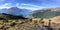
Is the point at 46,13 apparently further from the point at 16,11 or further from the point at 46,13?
the point at 16,11

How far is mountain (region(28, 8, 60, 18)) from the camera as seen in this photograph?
28.0 meters

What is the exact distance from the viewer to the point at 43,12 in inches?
1134

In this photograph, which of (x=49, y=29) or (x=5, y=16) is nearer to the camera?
(x=49, y=29)

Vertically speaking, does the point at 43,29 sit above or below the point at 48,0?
below

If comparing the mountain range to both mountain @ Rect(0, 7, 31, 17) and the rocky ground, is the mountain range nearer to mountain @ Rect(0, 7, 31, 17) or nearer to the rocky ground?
mountain @ Rect(0, 7, 31, 17)

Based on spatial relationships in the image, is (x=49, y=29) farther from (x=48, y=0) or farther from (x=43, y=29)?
(x=48, y=0)

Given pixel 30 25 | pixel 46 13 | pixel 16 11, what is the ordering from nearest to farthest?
pixel 30 25
pixel 46 13
pixel 16 11

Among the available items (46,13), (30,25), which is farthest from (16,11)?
(30,25)

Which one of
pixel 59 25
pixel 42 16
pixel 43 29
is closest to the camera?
pixel 43 29

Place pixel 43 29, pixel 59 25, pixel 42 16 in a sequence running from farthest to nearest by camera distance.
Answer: pixel 42 16 < pixel 59 25 < pixel 43 29

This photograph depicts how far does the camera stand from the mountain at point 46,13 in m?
28.0

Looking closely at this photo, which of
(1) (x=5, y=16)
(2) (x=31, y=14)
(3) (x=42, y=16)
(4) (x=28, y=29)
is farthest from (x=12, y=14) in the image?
(4) (x=28, y=29)

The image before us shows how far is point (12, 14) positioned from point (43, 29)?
31.1 feet

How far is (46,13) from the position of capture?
91.6ft
